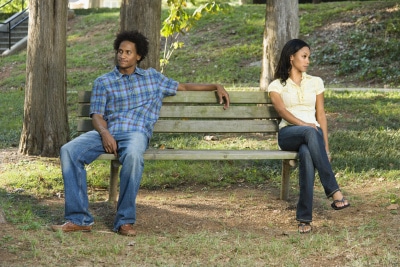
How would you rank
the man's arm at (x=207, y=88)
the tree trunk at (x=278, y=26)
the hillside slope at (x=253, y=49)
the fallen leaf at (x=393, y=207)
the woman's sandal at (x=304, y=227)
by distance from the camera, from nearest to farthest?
the woman's sandal at (x=304, y=227) → the fallen leaf at (x=393, y=207) → the man's arm at (x=207, y=88) → the tree trunk at (x=278, y=26) → the hillside slope at (x=253, y=49)

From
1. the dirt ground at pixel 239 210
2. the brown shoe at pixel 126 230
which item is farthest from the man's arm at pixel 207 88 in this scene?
the brown shoe at pixel 126 230

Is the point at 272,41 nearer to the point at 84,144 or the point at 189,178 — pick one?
the point at 189,178

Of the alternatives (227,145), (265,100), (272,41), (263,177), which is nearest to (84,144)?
(265,100)

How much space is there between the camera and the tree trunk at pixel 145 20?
8.79 metres

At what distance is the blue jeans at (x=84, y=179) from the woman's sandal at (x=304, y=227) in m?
1.34

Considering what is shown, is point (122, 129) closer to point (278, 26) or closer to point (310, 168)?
point (310, 168)

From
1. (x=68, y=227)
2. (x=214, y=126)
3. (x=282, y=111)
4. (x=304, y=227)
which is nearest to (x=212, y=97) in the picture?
(x=214, y=126)

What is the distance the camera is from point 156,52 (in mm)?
8945

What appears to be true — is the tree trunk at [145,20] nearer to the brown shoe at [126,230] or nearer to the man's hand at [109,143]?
the man's hand at [109,143]

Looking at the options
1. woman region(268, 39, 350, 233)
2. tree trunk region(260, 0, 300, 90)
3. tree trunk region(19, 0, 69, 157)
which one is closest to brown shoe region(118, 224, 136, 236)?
woman region(268, 39, 350, 233)

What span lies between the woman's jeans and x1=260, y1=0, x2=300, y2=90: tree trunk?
3169mm

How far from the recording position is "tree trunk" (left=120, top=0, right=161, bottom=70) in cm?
879

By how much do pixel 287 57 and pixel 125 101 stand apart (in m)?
1.51

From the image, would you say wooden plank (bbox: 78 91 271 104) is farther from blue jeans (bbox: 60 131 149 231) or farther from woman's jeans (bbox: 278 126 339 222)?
blue jeans (bbox: 60 131 149 231)
